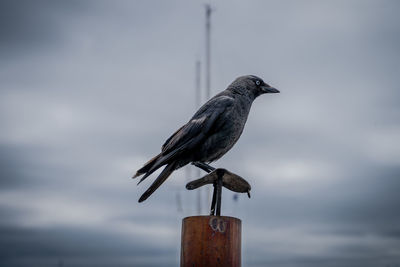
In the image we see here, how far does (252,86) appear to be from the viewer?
281 inches

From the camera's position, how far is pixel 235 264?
14.7ft

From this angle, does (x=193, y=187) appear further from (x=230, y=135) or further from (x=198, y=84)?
(x=198, y=84)

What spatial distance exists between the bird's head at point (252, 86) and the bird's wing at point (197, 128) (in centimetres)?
68

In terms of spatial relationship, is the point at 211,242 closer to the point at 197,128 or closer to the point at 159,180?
the point at 159,180

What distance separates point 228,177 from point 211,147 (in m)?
1.28

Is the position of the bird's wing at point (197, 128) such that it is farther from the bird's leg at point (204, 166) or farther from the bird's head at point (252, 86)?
the bird's head at point (252, 86)

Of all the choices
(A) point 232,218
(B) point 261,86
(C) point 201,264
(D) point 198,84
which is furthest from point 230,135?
(D) point 198,84

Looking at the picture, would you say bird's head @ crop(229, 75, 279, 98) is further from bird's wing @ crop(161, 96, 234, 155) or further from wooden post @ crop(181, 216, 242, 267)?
wooden post @ crop(181, 216, 242, 267)

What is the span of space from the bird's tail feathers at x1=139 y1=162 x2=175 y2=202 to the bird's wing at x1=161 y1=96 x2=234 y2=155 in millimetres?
239

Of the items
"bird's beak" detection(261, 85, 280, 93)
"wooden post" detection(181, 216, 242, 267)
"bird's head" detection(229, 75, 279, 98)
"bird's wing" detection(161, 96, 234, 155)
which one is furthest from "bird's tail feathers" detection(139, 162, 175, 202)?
"bird's beak" detection(261, 85, 280, 93)

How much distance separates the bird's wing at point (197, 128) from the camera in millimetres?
6168

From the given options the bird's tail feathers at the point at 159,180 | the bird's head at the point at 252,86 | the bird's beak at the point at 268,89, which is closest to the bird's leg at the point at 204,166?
the bird's tail feathers at the point at 159,180

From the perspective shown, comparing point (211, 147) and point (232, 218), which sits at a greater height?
point (211, 147)

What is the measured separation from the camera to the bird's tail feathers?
223 inches
